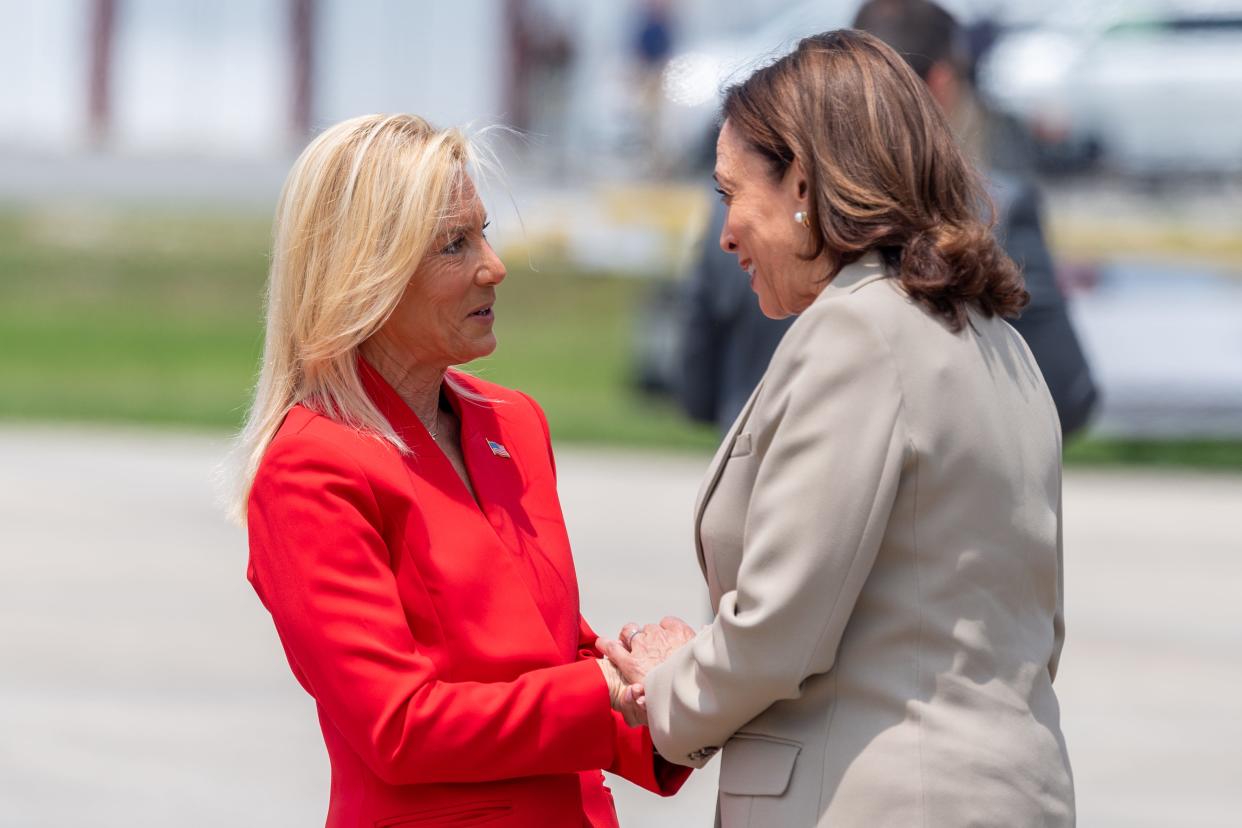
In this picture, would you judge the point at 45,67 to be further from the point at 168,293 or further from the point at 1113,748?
the point at 1113,748

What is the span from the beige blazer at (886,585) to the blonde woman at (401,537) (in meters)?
0.29

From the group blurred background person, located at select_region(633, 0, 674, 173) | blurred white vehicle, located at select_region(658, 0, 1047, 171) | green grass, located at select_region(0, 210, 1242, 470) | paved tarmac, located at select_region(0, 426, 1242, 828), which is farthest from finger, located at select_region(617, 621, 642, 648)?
blurred background person, located at select_region(633, 0, 674, 173)

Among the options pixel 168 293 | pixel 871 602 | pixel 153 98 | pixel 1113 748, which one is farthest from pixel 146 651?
pixel 153 98

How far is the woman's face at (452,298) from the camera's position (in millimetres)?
2479

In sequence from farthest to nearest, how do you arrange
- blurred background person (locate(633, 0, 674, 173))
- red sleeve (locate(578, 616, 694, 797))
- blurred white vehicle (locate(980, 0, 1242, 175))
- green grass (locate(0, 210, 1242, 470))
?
blurred background person (locate(633, 0, 674, 173))
green grass (locate(0, 210, 1242, 470))
blurred white vehicle (locate(980, 0, 1242, 175))
red sleeve (locate(578, 616, 694, 797))

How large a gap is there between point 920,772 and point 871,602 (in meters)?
0.23

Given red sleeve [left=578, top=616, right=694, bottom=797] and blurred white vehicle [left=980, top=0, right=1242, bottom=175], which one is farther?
blurred white vehicle [left=980, top=0, right=1242, bottom=175]

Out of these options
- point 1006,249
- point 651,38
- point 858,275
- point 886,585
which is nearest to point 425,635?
point 886,585

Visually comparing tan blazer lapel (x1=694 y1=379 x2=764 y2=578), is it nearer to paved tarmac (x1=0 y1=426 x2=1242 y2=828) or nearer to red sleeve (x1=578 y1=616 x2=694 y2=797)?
red sleeve (x1=578 y1=616 x2=694 y2=797)

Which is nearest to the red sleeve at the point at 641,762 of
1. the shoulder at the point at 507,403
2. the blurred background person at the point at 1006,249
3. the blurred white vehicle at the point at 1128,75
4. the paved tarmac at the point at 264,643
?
the shoulder at the point at 507,403

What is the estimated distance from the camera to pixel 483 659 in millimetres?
2406

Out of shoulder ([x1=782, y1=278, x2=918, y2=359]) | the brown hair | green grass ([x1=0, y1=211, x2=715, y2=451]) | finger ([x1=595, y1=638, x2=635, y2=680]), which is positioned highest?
the brown hair

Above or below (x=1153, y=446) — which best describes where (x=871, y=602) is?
above

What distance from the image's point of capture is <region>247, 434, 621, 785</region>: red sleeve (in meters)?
2.29
